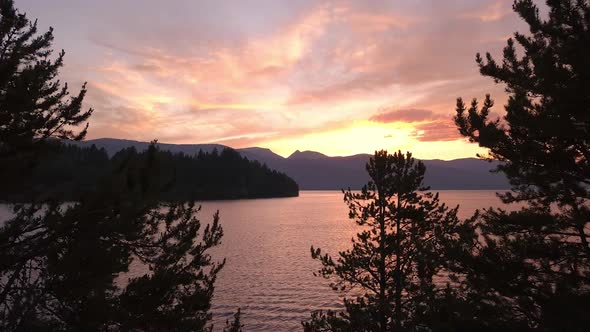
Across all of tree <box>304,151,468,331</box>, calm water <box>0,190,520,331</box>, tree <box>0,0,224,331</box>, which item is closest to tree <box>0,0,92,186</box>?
tree <box>0,0,224,331</box>

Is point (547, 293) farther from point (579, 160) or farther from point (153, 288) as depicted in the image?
point (153, 288)

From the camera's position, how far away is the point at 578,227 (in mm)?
10883

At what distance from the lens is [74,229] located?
8.68 meters

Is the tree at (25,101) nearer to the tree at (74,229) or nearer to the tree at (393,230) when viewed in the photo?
the tree at (74,229)

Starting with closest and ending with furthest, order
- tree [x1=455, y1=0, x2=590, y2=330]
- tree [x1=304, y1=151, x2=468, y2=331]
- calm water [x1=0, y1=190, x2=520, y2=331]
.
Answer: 1. tree [x1=455, y1=0, x2=590, y2=330]
2. tree [x1=304, y1=151, x2=468, y2=331]
3. calm water [x1=0, y1=190, x2=520, y2=331]

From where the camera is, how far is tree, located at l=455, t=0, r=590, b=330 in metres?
9.97

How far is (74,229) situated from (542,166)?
12.6 meters

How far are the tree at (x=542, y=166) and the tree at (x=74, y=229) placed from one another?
30.0 feet

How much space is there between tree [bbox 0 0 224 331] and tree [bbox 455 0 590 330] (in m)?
9.14

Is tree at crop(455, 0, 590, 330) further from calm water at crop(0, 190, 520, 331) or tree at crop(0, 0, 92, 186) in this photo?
calm water at crop(0, 190, 520, 331)

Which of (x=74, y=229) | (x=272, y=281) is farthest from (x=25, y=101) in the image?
(x=272, y=281)

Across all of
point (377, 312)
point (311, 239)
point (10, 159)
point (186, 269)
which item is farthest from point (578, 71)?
point (311, 239)

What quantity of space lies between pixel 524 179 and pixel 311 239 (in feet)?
197

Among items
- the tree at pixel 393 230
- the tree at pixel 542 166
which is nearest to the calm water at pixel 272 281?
the tree at pixel 393 230
